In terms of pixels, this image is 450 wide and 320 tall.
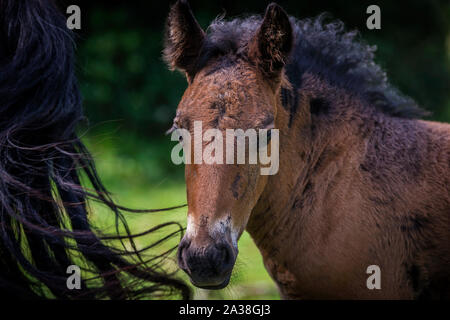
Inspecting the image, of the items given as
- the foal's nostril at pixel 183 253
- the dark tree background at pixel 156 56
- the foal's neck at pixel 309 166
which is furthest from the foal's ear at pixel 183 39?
the dark tree background at pixel 156 56

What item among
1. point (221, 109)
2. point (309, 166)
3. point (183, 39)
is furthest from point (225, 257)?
point (183, 39)

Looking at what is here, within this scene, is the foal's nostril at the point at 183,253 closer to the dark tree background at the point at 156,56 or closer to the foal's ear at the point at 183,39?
the foal's ear at the point at 183,39

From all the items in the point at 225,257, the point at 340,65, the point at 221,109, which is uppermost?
the point at 340,65

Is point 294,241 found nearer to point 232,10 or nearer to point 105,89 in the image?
point 232,10

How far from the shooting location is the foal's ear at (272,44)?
2.81 meters

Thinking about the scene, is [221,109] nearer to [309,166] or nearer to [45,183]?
[309,166]

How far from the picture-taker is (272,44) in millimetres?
2838

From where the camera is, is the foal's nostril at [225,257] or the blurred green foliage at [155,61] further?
the blurred green foliage at [155,61]

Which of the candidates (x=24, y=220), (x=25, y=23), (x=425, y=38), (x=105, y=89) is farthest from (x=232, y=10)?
(x=24, y=220)

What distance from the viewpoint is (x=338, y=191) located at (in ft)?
10.0

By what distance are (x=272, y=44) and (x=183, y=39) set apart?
55 cm

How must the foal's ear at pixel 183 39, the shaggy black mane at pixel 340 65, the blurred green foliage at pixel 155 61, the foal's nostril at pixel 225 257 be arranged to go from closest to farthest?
the foal's nostril at pixel 225 257 → the foal's ear at pixel 183 39 → the shaggy black mane at pixel 340 65 → the blurred green foliage at pixel 155 61

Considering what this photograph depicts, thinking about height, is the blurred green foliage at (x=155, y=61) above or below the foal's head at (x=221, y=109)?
above
